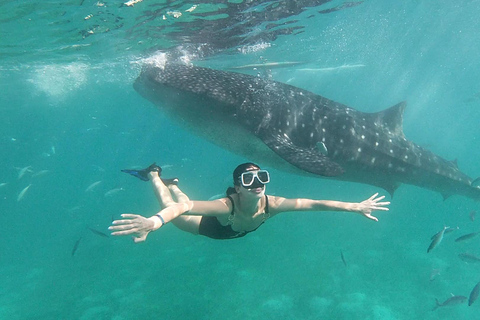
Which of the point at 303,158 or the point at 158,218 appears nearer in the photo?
the point at 158,218

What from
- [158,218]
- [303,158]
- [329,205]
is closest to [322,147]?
[303,158]

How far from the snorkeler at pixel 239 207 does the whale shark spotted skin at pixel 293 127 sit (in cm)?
165

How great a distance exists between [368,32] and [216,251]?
1847 cm

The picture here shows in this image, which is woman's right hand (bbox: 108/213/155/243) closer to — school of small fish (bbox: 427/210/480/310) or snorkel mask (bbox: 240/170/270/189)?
snorkel mask (bbox: 240/170/270/189)

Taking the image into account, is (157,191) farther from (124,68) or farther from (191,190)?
(191,190)

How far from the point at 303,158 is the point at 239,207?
5.78 feet

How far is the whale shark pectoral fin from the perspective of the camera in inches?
219

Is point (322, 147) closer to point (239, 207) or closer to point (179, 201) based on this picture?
point (239, 207)

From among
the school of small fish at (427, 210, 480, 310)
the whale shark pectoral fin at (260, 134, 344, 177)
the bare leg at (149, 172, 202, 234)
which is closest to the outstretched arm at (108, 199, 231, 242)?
the bare leg at (149, 172, 202, 234)

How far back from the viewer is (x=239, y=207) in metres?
4.83

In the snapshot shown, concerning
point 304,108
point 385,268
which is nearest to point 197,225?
point 304,108

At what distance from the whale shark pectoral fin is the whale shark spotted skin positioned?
0.05 m

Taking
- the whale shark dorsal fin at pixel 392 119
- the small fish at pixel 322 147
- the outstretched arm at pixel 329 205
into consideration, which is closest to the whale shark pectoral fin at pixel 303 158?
the small fish at pixel 322 147

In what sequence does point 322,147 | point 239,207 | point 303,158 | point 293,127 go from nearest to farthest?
point 239,207
point 303,158
point 322,147
point 293,127
